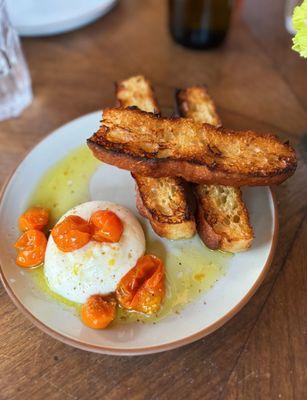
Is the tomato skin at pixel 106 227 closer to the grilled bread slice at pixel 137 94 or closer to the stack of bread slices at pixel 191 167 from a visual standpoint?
the stack of bread slices at pixel 191 167

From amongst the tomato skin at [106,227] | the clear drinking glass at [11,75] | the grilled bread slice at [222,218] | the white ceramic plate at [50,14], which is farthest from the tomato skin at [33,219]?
the white ceramic plate at [50,14]

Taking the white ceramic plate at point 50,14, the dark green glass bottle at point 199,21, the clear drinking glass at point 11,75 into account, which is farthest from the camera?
the white ceramic plate at point 50,14

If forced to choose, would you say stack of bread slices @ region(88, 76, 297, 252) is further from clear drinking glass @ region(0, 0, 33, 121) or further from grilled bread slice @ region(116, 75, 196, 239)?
clear drinking glass @ region(0, 0, 33, 121)

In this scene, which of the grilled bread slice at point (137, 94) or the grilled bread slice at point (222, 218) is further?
the grilled bread slice at point (137, 94)

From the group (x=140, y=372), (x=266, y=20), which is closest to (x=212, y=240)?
(x=140, y=372)

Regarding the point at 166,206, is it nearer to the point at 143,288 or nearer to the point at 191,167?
the point at 191,167

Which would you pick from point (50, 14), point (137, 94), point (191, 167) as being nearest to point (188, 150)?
point (191, 167)
